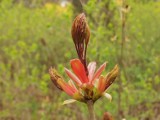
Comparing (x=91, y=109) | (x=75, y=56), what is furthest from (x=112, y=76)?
(x=75, y=56)

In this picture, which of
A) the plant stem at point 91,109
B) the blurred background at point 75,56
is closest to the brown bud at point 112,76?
the plant stem at point 91,109

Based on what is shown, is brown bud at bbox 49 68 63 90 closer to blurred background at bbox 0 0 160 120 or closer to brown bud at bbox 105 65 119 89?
brown bud at bbox 105 65 119 89

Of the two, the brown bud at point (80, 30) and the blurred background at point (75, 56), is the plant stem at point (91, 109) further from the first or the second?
the blurred background at point (75, 56)

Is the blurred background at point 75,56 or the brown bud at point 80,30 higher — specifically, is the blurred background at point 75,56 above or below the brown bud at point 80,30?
above

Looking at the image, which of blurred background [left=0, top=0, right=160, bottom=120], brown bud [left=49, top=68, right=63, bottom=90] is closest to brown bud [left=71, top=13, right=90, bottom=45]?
brown bud [left=49, top=68, right=63, bottom=90]

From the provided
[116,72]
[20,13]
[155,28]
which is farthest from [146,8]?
[116,72]

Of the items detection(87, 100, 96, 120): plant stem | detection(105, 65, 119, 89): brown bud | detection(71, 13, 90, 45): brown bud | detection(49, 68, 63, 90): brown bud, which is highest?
detection(71, 13, 90, 45): brown bud

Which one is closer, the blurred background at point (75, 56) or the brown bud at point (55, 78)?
the brown bud at point (55, 78)
